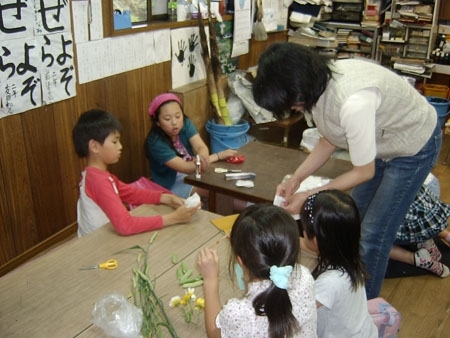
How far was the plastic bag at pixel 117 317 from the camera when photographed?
111cm

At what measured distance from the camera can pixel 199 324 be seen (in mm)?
1178

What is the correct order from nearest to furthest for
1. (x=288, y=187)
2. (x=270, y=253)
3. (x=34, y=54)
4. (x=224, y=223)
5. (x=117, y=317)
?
(x=270, y=253) → (x=117, y=317) → (x=224, y=223) → (x=288, y=187) → (x=34, y=54)

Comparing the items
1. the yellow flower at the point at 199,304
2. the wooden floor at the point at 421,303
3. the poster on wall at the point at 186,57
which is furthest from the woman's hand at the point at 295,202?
the poster on wall at the point at 186,57

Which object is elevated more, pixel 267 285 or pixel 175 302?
pixel 267 285

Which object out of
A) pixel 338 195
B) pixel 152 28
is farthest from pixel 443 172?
pixel 338 195

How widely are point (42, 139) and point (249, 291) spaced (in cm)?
175

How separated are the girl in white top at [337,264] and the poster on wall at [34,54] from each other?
1.56 metres

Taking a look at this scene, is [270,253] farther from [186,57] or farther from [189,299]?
[186,57]

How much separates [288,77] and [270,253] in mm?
640

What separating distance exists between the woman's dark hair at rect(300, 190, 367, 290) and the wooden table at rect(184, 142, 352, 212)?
519 mm

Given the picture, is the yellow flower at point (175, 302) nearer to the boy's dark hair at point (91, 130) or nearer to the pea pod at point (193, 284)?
the pea pod at point (193, 284)

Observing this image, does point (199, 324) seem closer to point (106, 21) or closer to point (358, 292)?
point (358, 292)

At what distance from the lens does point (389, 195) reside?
5.77 ft

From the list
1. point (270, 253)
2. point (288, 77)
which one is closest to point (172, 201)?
point (288, 77)
